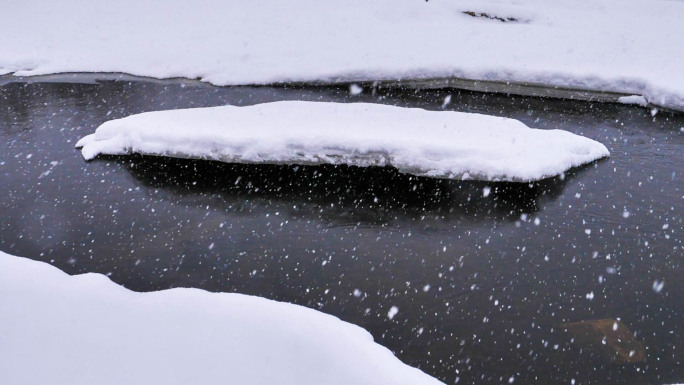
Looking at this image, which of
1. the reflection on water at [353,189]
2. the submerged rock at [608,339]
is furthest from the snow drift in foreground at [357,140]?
the submerged rock at [608,339]

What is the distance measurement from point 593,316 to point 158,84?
10370mm

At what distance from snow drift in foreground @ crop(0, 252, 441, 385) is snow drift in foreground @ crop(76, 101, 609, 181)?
155 inches

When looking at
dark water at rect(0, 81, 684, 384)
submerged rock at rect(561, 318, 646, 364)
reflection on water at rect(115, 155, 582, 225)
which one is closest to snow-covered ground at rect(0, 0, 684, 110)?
dark water at rect(0, 81, 684, 384)

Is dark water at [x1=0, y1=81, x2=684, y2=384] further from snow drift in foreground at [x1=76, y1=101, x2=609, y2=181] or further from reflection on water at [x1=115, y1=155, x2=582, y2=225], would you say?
snow drift in foreground at [x1=76, y1=101, x2=609, y2=181]

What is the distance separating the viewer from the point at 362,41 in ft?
45.8

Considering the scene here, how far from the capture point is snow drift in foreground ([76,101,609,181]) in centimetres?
A: 793

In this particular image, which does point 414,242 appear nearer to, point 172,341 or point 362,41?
point 172,341

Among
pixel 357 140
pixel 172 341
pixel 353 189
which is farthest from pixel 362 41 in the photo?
pixel 172 341

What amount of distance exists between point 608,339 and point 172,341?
4.07 meters

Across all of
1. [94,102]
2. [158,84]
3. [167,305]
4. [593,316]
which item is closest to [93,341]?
[167,305]

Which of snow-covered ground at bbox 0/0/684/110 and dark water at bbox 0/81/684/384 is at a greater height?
snow-covered ground at bbox 0/0/684/110

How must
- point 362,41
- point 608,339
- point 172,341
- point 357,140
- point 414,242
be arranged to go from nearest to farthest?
point 172,341
point 608,339
point 414,242
point 357,140
point 362,41

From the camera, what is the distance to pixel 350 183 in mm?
8344

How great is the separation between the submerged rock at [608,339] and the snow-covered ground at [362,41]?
270 inches
